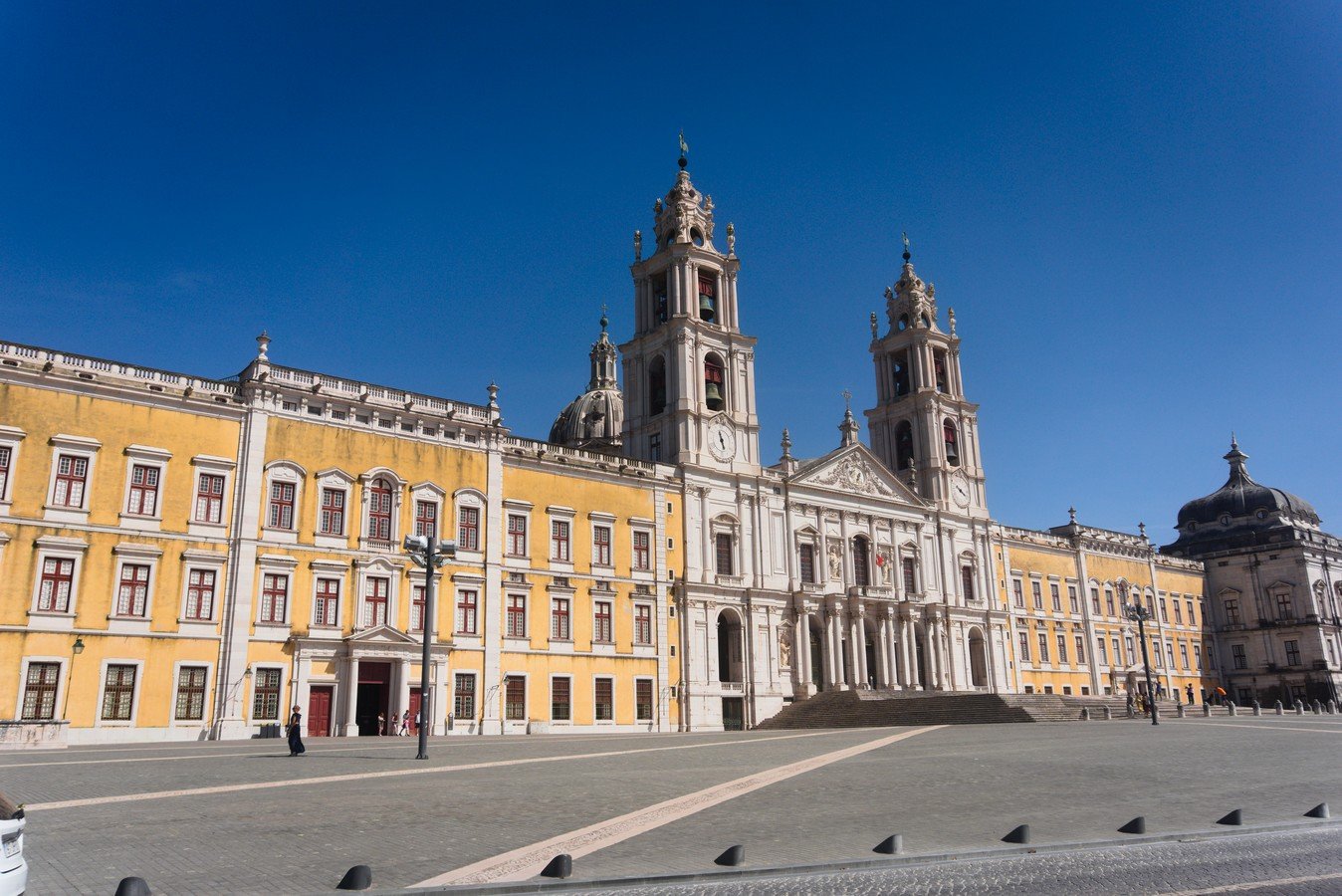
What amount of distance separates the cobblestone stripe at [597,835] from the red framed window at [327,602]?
74.1 feet

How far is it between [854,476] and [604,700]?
21.0 m

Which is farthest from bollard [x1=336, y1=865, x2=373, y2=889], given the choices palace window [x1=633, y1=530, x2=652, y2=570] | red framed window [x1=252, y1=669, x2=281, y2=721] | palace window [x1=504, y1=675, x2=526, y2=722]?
palace window [x1=633, y1=530, x2=652, y2=570]

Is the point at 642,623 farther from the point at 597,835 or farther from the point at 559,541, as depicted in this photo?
the point at 597,835

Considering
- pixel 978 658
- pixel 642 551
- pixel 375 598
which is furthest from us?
pixel 978 658

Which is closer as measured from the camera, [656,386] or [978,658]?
[656,386]

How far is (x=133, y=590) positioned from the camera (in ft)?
114

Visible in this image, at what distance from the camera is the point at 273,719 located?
36.1 metres

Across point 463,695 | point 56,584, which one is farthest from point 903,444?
point 56,584

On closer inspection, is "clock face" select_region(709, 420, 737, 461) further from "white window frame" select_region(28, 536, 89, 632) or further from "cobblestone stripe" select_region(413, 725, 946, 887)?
"cobblestone stripe" select_region(413, 725, 946, 887)

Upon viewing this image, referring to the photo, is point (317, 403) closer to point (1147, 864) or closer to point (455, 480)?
point (455, 480)

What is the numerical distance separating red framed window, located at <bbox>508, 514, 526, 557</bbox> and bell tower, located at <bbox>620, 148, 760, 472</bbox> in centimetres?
1003

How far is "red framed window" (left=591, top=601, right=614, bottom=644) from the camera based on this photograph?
151 feet

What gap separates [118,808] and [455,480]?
28.2 metres

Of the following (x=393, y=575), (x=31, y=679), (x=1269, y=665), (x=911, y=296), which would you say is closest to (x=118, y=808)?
(x=31, y=679)
